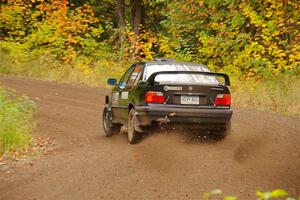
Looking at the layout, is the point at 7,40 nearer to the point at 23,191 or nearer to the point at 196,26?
the point at 196,26

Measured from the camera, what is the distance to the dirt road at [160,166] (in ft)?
25.5

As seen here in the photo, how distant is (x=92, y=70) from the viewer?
2738 cm

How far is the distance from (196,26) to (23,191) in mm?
20086

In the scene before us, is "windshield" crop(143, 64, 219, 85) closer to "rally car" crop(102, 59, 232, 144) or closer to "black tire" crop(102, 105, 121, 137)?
"rally car" crop(102, 59, 232, 144)

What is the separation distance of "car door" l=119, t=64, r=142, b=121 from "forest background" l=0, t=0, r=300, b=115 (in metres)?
6.70

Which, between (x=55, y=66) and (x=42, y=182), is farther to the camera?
(x=55, y=66)

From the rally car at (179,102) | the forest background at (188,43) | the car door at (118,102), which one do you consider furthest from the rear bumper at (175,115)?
the forest background at (188,43)

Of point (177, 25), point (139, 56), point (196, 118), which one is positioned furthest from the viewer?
point (139, 56)

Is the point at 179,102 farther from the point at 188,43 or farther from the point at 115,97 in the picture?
the point at 188,43

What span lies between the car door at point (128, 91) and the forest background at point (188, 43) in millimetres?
6701

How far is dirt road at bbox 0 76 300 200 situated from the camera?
306 inches

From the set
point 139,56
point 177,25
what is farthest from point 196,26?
point 139,56

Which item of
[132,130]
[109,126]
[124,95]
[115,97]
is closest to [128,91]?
[124,95]

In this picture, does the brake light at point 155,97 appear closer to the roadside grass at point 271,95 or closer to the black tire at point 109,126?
the black tire at point 109,126
